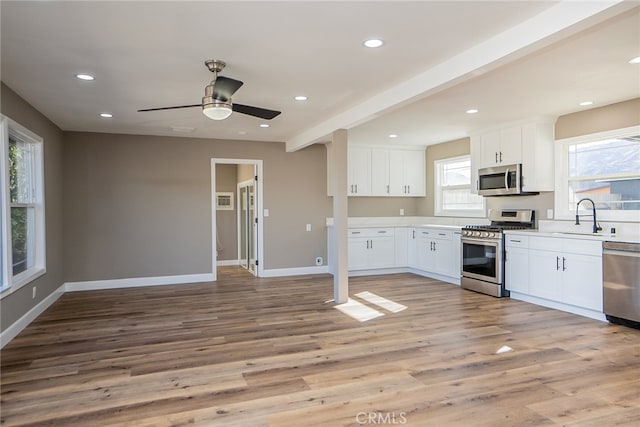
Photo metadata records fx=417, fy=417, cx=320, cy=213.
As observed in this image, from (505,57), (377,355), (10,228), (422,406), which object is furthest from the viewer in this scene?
(10,228)

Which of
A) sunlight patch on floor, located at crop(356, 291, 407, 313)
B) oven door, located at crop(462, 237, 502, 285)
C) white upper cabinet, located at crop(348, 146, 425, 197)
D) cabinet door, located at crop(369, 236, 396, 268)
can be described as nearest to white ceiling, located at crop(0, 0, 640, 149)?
oven door, located at crop(462, 237, 502, 285)

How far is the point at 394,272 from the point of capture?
25.5 ft

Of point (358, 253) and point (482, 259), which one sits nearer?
point (482, 259)

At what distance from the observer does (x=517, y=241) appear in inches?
218

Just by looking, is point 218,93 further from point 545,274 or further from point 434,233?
point 434,233

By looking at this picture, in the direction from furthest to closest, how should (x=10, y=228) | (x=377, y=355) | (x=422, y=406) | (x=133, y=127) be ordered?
(x=133, y=127), (x=10, y=228), (x=377, y=355), (x=422, y=406)

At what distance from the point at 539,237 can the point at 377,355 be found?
9.65 feet

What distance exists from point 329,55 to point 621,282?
369cm

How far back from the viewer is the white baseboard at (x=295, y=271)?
24.5ft

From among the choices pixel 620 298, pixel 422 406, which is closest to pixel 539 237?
pixel 620 298

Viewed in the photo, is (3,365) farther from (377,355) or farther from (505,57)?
(505,57)

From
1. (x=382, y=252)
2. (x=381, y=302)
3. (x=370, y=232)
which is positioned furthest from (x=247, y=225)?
(x=381, y=302)

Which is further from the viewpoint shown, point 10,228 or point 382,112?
point 382,112

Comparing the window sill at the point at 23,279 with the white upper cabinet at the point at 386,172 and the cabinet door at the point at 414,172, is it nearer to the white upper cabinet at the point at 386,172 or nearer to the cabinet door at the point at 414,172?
the white upper cabinet at the point at 386,172
